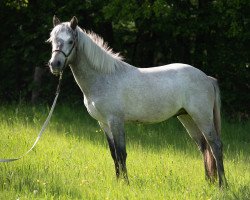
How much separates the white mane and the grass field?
143 cm

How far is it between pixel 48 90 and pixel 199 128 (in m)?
9.14

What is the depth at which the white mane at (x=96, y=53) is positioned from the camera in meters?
6.53

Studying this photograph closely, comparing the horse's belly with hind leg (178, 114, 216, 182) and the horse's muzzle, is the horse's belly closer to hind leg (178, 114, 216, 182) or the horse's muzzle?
hind leg (178, 114, 216, 182)

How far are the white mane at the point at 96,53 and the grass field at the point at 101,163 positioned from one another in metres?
1.43

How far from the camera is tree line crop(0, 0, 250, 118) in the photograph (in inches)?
508

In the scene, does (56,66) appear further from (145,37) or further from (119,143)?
(145,37)

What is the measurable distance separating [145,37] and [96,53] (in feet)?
29.5

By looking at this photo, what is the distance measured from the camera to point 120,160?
653 centimetres

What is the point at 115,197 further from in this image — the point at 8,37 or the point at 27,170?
the point at 8,37

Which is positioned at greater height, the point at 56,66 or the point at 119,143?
the point at 56,66

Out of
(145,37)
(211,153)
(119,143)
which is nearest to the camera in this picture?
(119,143)

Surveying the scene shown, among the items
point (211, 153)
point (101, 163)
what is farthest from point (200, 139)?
point (101, 163)

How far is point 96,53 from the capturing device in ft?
21.7

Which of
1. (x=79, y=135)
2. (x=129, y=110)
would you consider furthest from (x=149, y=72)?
(x=79, y=135)
